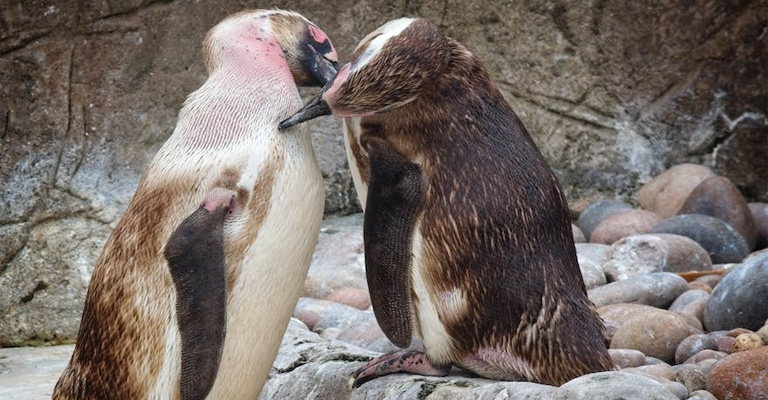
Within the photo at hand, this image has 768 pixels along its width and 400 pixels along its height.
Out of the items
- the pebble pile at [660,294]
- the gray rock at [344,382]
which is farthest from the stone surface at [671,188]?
the gray rock at [344,382]

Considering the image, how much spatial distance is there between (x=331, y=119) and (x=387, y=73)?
4916 millimetres

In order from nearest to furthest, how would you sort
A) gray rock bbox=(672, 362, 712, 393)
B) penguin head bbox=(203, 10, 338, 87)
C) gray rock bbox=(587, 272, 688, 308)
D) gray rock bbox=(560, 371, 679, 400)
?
1. gray rock bbox=(560, 371, 679, 400)
2. penguin head bbox=(203, 10, 338, 87)
3. gray rock bbox=(672, 362, 712, 393)
4. gray rock bbox=(587, 272, 688, 308)

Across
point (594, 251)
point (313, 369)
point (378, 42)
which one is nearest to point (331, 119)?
point (594, 251)

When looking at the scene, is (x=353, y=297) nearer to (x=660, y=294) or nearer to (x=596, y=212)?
(x=660, y=294)

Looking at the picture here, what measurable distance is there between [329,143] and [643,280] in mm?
2833

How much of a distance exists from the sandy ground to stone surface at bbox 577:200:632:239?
3.52 metres

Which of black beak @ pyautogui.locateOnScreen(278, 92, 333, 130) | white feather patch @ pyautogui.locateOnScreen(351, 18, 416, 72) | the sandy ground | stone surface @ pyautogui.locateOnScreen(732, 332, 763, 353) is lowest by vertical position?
the sandy ground

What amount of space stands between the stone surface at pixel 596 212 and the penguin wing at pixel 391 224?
4.80 metres

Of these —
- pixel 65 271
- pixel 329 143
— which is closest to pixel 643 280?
pixel 329 143

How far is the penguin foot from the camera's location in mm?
3186

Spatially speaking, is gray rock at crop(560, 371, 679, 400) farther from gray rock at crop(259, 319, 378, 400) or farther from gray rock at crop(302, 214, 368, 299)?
gray rock at crop(302, 214, 368, 299)

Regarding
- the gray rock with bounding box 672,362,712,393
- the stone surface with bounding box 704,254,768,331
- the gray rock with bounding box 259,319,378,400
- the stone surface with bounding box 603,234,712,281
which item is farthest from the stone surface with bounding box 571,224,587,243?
the gray rock with bounding box 259,319,378,400

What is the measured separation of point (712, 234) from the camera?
23.3 ft

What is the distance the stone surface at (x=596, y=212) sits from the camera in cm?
786
